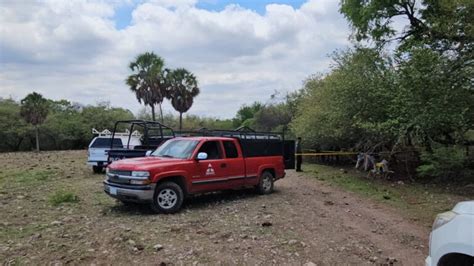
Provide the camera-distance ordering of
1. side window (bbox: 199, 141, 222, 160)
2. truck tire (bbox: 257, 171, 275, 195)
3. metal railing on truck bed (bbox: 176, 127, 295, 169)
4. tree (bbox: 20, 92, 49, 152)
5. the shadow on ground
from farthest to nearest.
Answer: tree (bbox: 20, 92, 49, 152)
truck tire (bbox: 257, 171, 275, 195)
metal railing on truck bed (bbox: 176, 127, 295, 169)
side window (bbox: 199, 141, 222, 160)
the shadow on ground

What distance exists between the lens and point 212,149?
9711 millimetres

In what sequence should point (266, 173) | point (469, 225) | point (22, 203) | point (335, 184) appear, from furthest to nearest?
point (335, 184) < point (266, 173) < point (22, 203) < point (469, 225)

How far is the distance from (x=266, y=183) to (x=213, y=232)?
4565 millimetres

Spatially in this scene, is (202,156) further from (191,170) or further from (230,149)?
(230,149)

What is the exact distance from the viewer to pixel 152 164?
27.2 feet

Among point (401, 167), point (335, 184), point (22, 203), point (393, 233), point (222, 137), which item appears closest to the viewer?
point (393, 233)

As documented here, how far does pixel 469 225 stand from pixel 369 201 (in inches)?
313

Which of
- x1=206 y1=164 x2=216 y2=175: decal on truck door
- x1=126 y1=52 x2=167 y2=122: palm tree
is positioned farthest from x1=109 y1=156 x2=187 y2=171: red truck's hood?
x1=126 y1=52 x2=167 y2=122: palm tree

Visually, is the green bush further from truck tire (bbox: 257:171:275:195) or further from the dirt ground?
truck tire (bbox: 257:171:275:195)

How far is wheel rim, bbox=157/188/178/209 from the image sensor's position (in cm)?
824

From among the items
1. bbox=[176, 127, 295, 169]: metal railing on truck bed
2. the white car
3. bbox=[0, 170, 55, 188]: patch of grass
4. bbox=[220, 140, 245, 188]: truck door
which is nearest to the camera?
A: the white car

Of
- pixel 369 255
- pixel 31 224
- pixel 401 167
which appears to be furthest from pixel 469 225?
pixel 401 167

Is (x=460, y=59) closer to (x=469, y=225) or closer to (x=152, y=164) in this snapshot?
(x=152, y=164)

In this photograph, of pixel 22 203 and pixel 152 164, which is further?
pixel 22 203
